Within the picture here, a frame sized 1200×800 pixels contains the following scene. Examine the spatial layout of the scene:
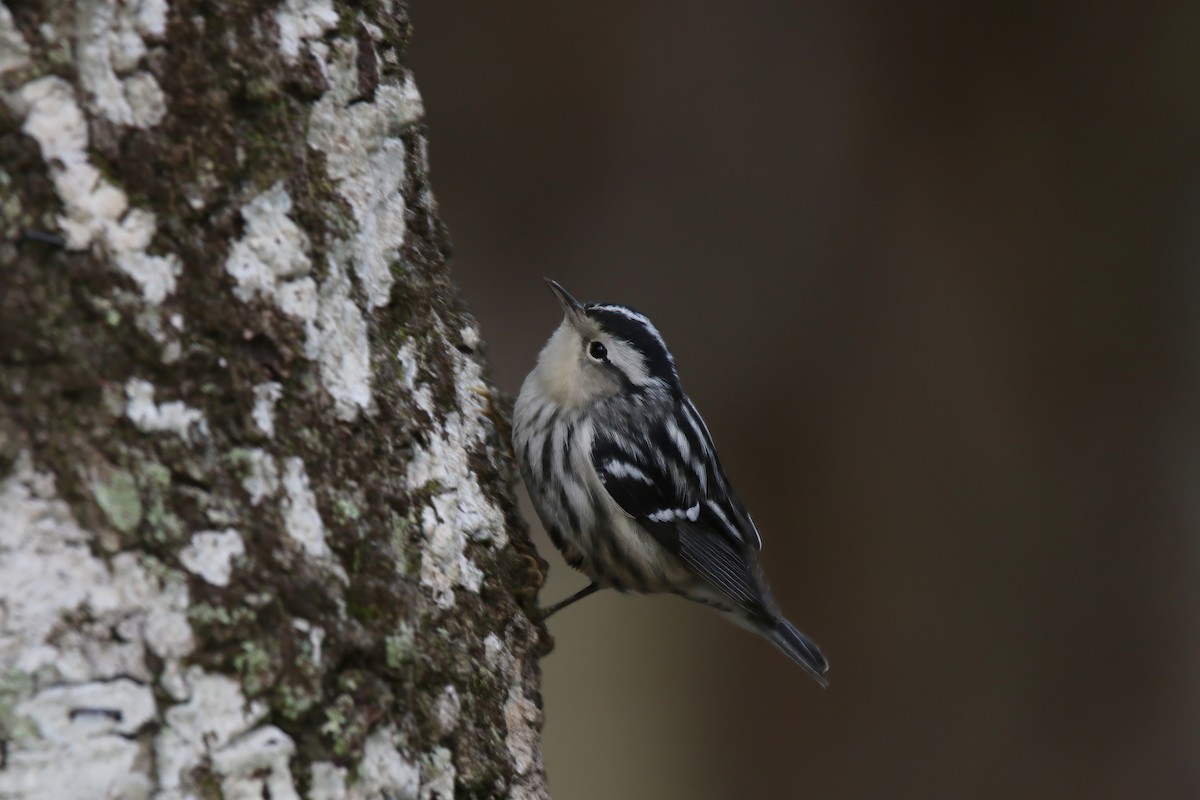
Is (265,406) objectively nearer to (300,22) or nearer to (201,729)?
(201,729)

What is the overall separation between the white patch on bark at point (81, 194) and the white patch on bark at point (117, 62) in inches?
2.0

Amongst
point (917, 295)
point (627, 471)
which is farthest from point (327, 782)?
point (917, 295)

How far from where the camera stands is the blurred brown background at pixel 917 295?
5.59 metres

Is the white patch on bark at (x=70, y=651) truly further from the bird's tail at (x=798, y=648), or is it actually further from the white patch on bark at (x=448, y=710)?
the bird's tail at (x=798, y=648)

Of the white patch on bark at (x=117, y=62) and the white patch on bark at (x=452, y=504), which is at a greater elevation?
the white patch on bark at (x=117, y=62)

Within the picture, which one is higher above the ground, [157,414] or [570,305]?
[157,414]

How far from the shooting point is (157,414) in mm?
1865

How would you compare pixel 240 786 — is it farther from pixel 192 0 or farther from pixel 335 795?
pixel 192 0

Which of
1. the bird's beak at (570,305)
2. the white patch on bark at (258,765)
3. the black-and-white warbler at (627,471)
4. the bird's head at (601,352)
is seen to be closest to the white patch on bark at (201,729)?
the white patch on bark at (258,765)

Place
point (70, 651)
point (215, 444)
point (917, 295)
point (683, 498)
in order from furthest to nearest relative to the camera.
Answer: point (917, 295)
point (683, 498)
point (215, 444)
point (70, 651)

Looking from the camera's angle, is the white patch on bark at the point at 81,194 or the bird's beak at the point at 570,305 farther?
the bird's beak at the point at 570,305

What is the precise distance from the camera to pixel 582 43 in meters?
5.53

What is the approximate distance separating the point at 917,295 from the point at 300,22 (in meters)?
4.06

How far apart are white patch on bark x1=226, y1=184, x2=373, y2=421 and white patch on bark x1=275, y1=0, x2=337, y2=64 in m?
0.28
